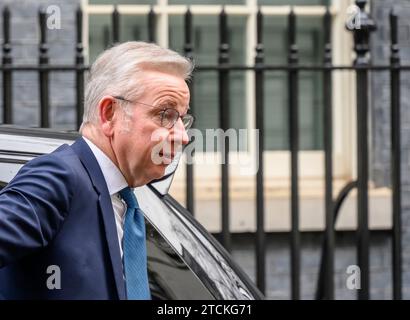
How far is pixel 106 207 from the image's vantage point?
101 inches

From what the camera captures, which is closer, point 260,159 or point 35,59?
point 260,159

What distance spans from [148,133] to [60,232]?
1.08 ft

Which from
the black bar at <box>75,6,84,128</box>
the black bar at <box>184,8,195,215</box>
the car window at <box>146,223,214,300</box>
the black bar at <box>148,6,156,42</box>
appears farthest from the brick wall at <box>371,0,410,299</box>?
the car window at <box>146,223,214,300</box>

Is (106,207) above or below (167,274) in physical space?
above

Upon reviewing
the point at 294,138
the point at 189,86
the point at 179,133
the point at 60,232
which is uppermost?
the point at 189,86

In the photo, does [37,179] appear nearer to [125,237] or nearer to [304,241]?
[125,237]

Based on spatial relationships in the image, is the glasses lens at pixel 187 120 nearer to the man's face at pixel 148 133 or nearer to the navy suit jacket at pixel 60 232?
the man's face at pixel 148 133

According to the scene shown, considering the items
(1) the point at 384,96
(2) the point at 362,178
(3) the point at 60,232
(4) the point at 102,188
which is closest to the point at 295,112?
(2) the point at 362,178

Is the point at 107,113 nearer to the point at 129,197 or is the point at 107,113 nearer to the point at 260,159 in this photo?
the point at 129,197

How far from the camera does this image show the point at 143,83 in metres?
2.63

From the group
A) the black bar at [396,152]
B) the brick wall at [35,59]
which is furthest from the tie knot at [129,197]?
the brick wall at [35,59]

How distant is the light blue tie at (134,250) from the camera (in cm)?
260

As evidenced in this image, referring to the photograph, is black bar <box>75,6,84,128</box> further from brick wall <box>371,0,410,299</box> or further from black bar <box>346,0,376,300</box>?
brick wall <box>371,0,410,299</box>
